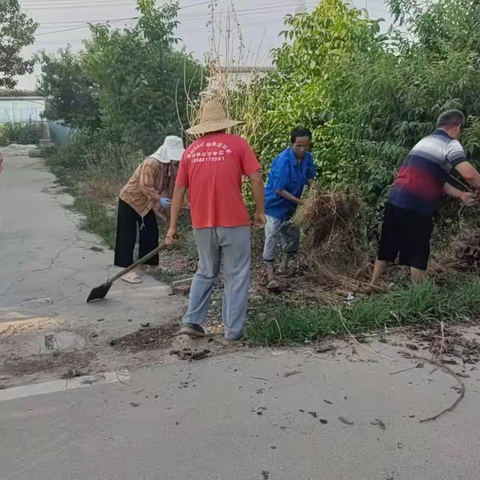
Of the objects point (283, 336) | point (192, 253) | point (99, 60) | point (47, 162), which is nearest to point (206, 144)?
point (283, 336)

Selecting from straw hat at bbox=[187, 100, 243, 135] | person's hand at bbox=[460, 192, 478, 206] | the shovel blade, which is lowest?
the shovel blade

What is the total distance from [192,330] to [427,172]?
7.44 ft

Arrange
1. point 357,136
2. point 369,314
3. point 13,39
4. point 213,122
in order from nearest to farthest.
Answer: point 213,122
point 369,314
point 357,136
point 13,39

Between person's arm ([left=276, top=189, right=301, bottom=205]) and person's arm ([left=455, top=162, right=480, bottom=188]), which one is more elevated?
person's arm ([left=455, top=162, right=480, bottom=188])

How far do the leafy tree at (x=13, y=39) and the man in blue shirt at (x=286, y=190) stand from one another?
19.4m

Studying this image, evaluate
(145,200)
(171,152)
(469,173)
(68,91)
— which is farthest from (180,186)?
(68,91)

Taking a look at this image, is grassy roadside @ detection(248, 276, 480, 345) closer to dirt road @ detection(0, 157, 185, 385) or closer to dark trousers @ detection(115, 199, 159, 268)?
dirt road @ detection(0, 157, 185, 385)

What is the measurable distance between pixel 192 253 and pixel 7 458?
13.3ft

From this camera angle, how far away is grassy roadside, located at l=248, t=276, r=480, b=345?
413 cm

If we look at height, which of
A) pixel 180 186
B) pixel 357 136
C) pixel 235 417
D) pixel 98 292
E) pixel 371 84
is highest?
pixel 371 84

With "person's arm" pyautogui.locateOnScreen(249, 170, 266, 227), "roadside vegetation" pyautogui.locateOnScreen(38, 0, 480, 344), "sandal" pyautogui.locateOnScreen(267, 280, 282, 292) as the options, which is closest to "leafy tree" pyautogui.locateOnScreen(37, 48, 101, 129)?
"roadside vegetation" pyautogui.locateOnScreen(38, 0, 480, 344)

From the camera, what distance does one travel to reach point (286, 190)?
541 cm

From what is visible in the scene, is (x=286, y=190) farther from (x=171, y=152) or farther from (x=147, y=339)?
(x=147, y=339)

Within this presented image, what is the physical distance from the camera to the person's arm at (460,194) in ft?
15.4
